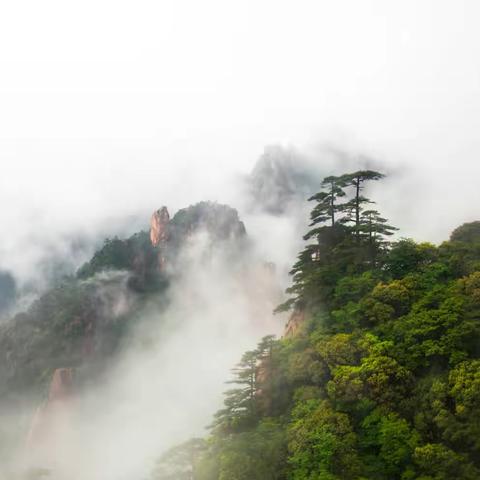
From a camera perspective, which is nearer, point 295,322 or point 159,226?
point 295,322

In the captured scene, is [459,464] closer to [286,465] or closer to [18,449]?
[286,465]

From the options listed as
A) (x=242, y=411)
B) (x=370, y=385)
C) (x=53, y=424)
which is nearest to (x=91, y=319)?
(x=53, y=424)

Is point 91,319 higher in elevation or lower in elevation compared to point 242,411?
higher

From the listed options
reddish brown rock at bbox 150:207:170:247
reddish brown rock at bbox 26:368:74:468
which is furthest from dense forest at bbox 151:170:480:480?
reddish brown rock at bbox 150:207:170:247

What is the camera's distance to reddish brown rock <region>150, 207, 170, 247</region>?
145m

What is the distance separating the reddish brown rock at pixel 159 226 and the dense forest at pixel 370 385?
108m

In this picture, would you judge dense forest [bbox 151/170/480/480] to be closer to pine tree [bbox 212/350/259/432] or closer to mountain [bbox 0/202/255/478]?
pine tree [bbox 212/350/259/432]

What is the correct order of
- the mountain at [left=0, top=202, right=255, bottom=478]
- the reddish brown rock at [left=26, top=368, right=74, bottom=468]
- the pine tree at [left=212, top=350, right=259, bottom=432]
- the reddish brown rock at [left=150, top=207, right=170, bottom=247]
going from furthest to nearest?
the reddish brown rock at [left=150, top=207, right=170, bottom=247], the mountain at [left=0, top=202, right=255, bottom=478], the reddish brown rock at [left=26, top=368, right=74, bottom=468], the pine tree at [left=212, top=350, right=259, bottom=432]

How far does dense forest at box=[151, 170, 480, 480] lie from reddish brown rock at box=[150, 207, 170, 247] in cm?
10779

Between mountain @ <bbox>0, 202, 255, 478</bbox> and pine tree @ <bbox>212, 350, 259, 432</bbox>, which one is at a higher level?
mountain @ <bbox>0, 202, 255, 478</bbox>

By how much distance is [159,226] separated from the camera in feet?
477

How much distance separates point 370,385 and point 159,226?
121919 millimetres

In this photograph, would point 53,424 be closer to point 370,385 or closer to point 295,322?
point 295,322

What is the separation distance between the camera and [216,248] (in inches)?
6024
